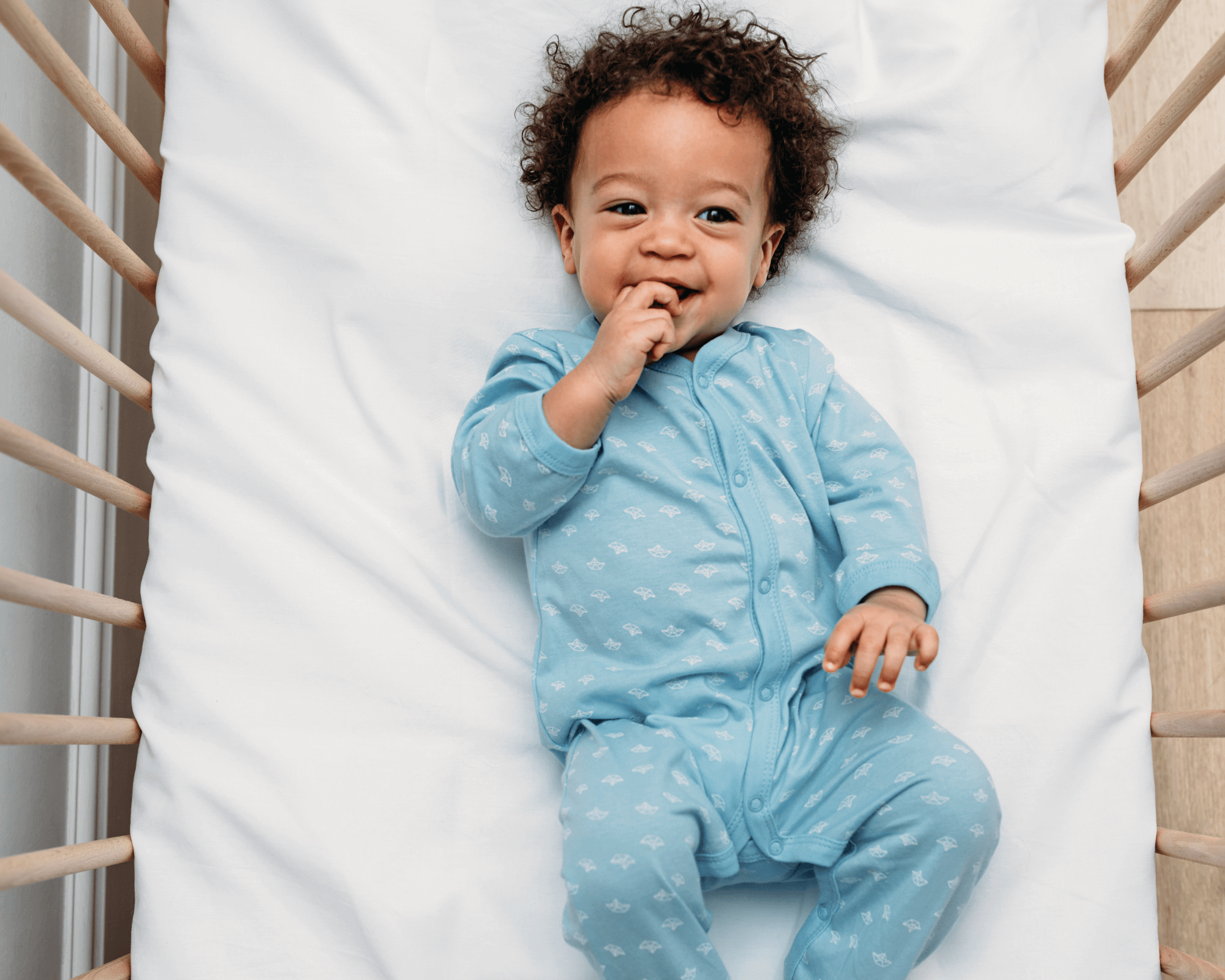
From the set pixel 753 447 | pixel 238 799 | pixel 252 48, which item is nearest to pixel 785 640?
pixel 753 447

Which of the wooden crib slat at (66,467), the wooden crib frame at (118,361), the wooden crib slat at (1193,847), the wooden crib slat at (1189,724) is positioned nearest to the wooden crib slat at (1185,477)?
the wooden crib frame at (118,361)

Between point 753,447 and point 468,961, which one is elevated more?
point 753,447

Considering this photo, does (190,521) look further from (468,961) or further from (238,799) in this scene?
(468,961)

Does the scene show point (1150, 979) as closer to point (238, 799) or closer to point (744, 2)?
point (238, 799)

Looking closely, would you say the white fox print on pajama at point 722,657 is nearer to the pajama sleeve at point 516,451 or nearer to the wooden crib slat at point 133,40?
the pajama sleeve at point 516,451

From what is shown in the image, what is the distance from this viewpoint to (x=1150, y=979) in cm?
83

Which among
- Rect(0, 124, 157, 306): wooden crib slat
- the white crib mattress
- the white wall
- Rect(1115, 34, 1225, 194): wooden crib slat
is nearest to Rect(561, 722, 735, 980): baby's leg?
the white crib mattress

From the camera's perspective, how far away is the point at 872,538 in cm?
85

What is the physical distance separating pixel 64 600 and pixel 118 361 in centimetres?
23

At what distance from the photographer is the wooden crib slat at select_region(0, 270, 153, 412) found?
0.67 meters

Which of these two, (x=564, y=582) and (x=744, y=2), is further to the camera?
(x=744, y=2)

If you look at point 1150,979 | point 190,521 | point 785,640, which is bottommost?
point 1150,979

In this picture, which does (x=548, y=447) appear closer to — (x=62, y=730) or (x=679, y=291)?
(x=679, y=291)

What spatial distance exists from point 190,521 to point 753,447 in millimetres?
527
